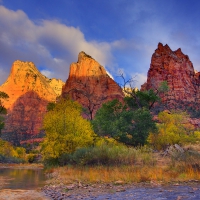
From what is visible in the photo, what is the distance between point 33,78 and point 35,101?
1567 cm

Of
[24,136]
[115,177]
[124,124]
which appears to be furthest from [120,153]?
[24,136]

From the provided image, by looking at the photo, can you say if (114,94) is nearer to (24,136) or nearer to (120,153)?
(24,136)

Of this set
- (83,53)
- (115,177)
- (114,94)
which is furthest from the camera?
(83,53)

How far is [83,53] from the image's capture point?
150m

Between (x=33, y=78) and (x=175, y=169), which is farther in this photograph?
(x=33, y=78)

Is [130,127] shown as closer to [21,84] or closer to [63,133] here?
[63,133]

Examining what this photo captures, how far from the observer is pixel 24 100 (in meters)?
157

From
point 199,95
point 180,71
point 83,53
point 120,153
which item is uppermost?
point 83,53

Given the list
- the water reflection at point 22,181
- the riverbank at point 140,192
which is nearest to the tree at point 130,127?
the water reflection at point 22,181

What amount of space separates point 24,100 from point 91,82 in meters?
46.8

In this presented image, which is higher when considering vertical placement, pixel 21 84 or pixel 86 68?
pixel 86 68

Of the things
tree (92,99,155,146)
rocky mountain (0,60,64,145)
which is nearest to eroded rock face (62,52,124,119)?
rocky mountain (0,60,64,145)

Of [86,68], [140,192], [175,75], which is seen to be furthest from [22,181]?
[86,68]

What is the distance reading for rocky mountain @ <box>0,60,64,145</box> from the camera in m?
147
